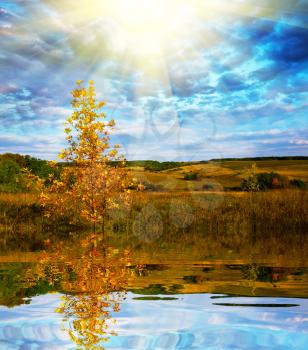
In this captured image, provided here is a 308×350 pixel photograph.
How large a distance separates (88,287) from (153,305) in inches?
67.9

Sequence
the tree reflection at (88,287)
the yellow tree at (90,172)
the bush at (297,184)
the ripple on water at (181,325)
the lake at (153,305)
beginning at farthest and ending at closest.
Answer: the bush at (297,184)
the yellow tree at (90,172)
the tree reflection at (88,287)
the lake at (153,305)
the ripple on water at (181,325)

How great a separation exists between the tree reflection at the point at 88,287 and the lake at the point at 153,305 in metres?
0.01

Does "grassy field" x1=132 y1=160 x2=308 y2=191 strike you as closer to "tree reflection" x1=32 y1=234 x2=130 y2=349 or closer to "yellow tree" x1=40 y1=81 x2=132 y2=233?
"yellow tree" x1=40 y1=81 x2=132 y2=233

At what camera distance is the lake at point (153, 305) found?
5391 mm

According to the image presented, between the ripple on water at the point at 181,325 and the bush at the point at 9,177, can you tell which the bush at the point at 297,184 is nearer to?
the bush at the point at 9,177

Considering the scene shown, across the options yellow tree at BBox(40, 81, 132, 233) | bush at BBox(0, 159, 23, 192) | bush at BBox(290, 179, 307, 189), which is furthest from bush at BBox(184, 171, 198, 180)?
yellow tree at BBox(40, 81, 132, 233)

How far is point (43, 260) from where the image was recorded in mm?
13438

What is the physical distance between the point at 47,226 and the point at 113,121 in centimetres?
766

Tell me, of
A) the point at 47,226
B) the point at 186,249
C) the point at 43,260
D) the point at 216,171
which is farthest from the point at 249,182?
the point at 43,260

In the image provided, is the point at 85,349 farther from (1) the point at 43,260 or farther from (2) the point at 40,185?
(2) the point at 40,185

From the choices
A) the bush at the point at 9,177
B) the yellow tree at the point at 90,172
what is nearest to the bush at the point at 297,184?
the bush at the point at 9,177

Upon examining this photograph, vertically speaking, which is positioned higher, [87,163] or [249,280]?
[87,163]

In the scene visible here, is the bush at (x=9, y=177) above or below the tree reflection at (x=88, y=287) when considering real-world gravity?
above

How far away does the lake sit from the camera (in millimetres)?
5391
